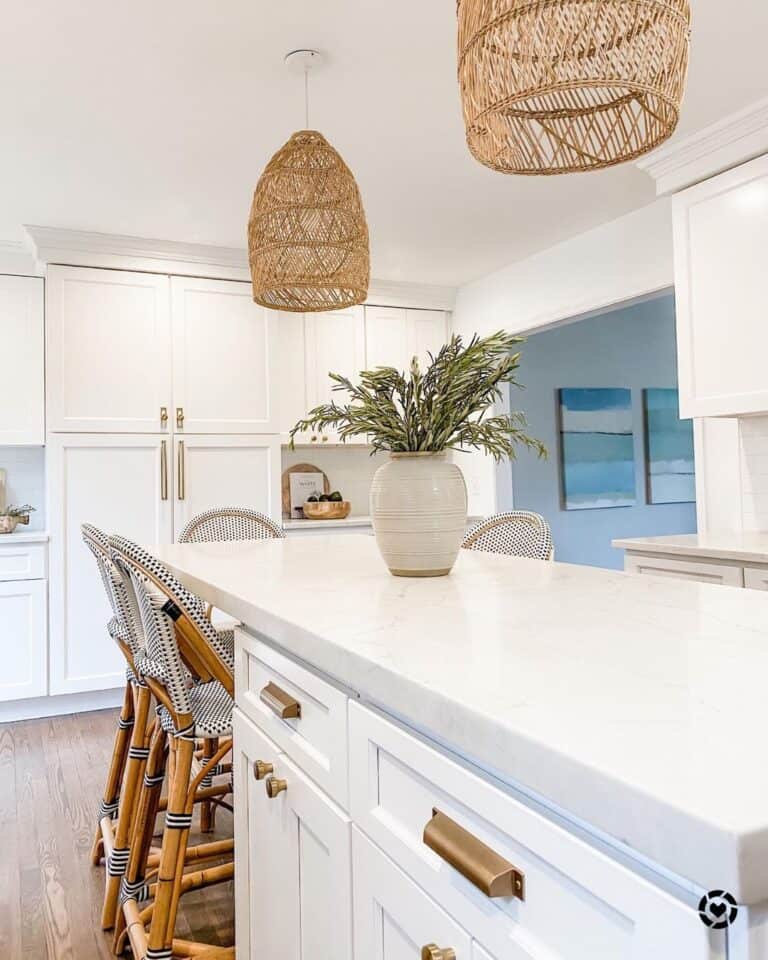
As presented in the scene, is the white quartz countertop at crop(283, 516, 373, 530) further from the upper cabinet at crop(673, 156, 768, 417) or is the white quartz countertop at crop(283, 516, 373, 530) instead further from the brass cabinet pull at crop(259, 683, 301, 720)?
the brass cabinet pull at crop(259, 683, 301, 720)

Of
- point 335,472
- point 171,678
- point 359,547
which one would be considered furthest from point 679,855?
point 335,472

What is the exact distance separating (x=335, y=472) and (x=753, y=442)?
2.76m

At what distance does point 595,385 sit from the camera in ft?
20.3

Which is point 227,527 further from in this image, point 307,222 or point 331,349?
point 331,349

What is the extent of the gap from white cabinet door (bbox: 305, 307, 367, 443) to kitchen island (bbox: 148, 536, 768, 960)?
11.2 feet

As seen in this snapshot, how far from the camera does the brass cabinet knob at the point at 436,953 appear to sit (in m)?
0.73

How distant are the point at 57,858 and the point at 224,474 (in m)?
2.33


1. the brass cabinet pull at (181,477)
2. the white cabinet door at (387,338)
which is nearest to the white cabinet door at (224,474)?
the brass cabinet pull at (181,477)

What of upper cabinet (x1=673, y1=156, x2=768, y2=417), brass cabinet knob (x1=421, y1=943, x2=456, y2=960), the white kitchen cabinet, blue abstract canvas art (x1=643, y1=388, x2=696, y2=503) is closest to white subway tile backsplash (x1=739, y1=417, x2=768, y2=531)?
upper cabinet (x1=673, y1=156, x2=768, y2=417)

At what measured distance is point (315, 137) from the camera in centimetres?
228

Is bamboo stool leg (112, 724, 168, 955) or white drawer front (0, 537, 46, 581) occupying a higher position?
white drawer front (0, 537, 46, 581)

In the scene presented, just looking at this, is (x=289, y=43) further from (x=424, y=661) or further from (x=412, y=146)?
(x=424, y=661)

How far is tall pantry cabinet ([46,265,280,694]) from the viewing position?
404cm

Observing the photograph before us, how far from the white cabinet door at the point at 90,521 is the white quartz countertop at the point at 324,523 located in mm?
731
